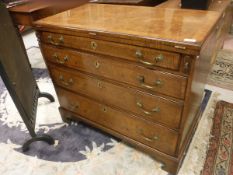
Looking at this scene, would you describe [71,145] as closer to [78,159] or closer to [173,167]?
[78,159]

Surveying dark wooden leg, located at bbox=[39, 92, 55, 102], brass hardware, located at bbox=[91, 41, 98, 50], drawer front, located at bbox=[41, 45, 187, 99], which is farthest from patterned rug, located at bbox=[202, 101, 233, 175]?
dark wooden leg, located at bbox=[39, 92, 55, 102]

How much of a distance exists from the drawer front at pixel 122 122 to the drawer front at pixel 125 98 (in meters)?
0.06

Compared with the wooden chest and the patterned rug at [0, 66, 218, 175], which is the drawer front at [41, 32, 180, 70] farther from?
the patterned rug at [0, 66, 218, 175]

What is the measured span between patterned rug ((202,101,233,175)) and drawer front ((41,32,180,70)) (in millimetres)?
826

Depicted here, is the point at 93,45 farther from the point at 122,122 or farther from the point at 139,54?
the point at 122,122

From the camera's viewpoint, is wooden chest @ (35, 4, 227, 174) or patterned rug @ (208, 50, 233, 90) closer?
wooden chest @ (35, 4, 227, 174)

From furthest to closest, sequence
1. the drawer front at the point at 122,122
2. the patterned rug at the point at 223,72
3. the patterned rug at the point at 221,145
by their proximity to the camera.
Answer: the patterned rug at the point at 223,72 < the patterned rug at the point at 221,145 < the drawer front at the point at 122,122

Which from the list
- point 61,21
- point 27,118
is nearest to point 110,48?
point 61,21

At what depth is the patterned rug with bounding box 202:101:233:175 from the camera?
131cm

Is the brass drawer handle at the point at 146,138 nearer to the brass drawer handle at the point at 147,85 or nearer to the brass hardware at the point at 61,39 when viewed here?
the brass drawer handle at the point at 147,85

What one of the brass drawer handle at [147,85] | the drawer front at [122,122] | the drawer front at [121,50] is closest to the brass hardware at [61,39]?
the drawer front at [121,50]

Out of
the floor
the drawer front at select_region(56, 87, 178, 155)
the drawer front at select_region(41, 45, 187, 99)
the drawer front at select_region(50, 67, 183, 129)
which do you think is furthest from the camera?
the floor

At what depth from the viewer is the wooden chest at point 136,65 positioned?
904 mm

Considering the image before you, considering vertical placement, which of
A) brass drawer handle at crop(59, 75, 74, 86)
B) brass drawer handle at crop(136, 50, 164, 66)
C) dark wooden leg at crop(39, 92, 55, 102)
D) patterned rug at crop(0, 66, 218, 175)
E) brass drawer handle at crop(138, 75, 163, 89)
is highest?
brass drawer handle at crop(136, 50, 164, 66)
